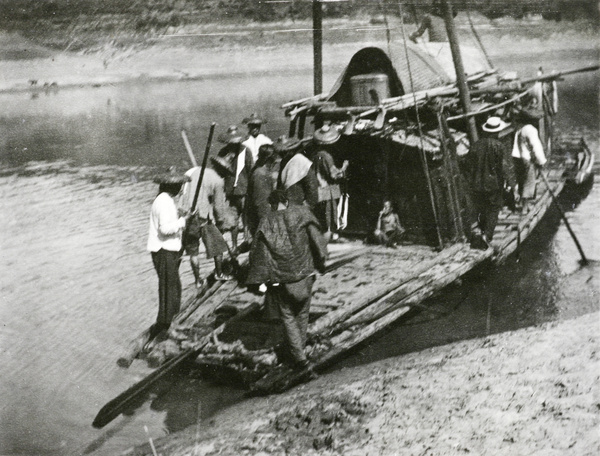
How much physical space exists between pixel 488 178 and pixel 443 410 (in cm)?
451

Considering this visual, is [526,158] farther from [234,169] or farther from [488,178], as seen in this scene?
[234,169]

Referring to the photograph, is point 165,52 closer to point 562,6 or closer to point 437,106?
point 562,6

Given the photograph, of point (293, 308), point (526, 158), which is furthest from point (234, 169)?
point (526, 158)

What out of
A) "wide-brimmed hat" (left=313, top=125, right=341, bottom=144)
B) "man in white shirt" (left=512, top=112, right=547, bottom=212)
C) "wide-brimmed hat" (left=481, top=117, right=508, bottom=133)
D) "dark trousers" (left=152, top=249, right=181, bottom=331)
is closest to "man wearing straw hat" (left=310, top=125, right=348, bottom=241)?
"wide-brimmed hat" (left=313, top=125, right=341, bottom=144)

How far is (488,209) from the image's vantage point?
9219 millimetres

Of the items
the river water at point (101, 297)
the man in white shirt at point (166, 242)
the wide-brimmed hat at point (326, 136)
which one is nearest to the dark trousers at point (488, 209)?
the river water at point (101, 297)

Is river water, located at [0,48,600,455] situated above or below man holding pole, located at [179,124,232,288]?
below

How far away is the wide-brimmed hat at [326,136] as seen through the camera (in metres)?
8.87

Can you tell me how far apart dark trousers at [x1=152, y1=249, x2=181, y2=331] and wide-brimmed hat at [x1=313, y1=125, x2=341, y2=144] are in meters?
2.71

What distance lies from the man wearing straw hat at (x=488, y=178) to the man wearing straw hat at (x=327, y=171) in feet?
5.93

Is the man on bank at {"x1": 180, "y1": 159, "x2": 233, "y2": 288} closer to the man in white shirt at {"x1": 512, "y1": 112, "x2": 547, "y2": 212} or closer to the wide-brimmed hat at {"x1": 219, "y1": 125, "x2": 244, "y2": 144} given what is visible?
the wide-brimmed hat at {"x1": 219, "y1": 125, "x2": 244, "y2": 144}

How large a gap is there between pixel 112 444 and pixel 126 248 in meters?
6.25

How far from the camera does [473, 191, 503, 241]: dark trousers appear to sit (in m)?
9.12

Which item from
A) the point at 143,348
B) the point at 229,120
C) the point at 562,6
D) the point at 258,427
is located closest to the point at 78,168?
the point at 229,120
